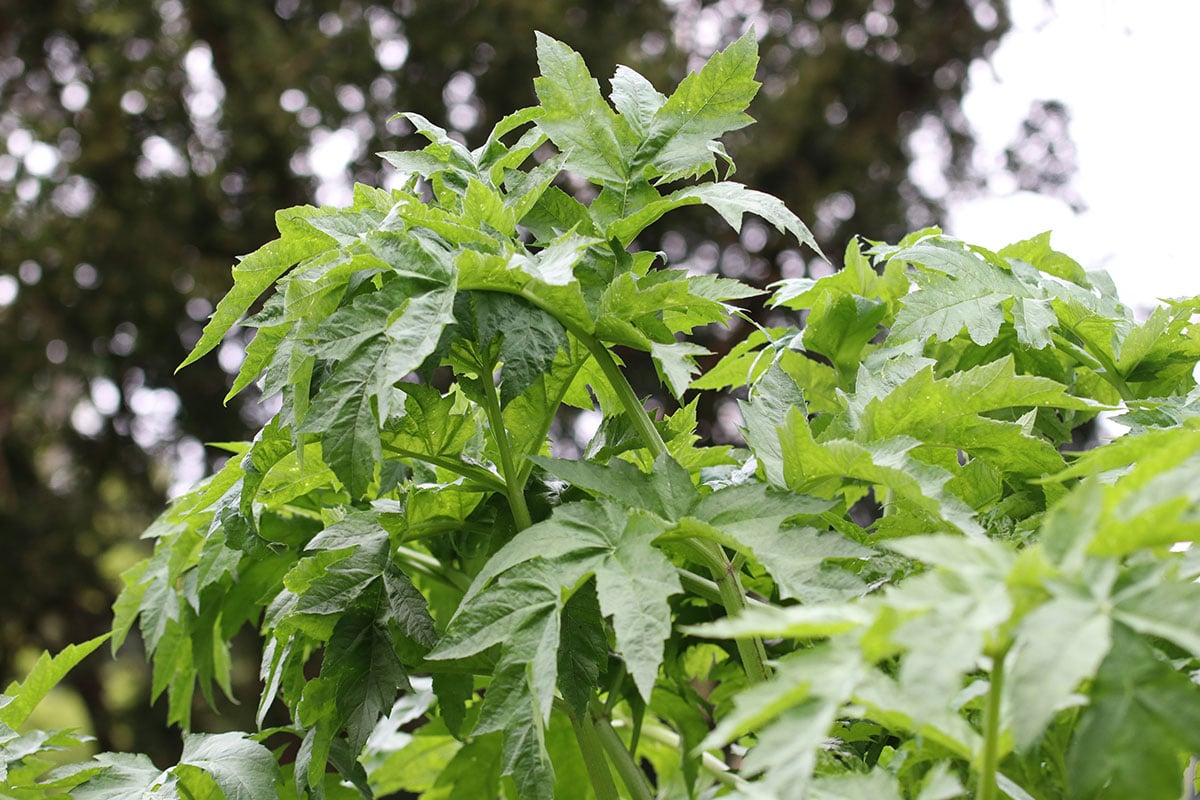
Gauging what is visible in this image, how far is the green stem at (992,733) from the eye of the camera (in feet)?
1.32

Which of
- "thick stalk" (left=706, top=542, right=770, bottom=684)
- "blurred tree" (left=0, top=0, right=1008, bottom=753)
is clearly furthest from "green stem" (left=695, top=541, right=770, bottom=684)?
"blurred tree" (left=0, top=0, right=1008, bottom=753)

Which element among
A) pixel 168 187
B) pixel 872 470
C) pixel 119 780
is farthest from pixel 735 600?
pixel 168 187

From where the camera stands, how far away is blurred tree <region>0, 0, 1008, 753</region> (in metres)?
4.36

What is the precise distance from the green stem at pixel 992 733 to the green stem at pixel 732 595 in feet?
0.64

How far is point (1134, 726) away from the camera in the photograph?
38 centimetres

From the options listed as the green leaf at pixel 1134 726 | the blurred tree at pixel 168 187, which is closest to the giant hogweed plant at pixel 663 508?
the green leaf at pixel 1134 726

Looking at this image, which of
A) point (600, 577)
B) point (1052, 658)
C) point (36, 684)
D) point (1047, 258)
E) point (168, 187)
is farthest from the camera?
point (168, 187)

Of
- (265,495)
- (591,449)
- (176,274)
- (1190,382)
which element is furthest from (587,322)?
(176,274)

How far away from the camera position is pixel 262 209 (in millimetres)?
4547

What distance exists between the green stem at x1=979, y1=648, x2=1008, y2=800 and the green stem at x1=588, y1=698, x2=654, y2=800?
30 cm

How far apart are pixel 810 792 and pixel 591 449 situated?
324 mm

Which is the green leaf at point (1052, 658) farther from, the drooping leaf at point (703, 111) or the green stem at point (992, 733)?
the drooping leaf at point (703, 111)

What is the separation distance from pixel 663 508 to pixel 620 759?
0.19 metres

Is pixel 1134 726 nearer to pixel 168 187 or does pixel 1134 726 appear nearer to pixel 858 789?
pixel 858 789
